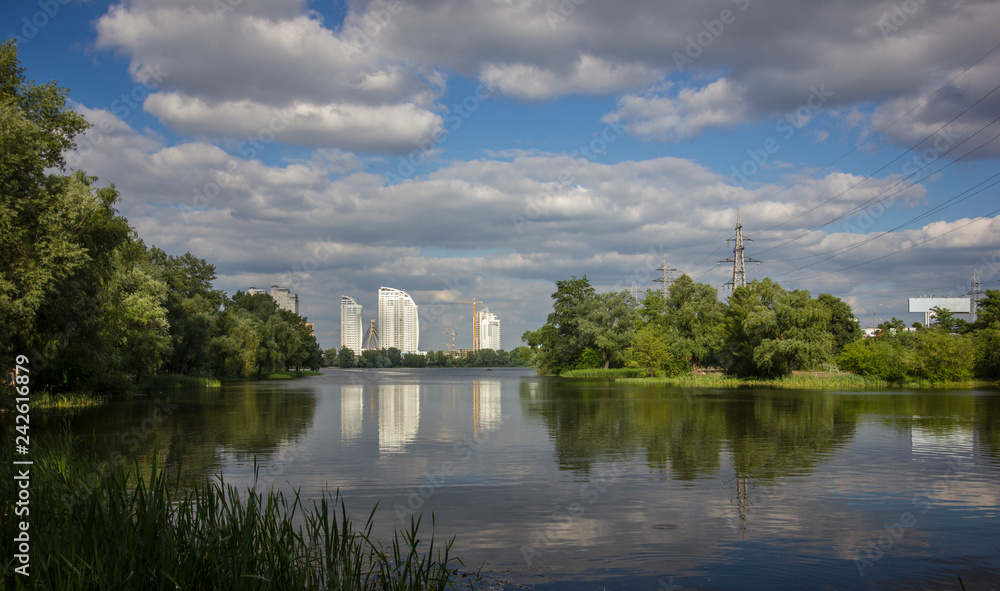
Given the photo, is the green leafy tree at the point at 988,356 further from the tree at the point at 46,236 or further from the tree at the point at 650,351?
the tree at the point at 46,236

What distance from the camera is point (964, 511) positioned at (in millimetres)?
12602

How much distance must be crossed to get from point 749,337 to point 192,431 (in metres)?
57.6

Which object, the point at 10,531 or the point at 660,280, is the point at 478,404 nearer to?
the point at 10,531

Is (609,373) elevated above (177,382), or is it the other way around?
(177,382)

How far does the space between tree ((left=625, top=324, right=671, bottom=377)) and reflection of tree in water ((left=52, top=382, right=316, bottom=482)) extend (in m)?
49.3

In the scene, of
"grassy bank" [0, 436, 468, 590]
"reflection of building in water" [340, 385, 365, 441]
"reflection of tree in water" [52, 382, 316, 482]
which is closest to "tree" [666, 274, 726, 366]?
"reflection of building in water" [340, 385, 365, 441]

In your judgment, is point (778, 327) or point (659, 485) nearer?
point (659, 485)

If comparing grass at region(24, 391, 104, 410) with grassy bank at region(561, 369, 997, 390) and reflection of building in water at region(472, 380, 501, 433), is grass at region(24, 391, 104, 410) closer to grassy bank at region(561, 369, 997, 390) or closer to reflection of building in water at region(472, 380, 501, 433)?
reflection of building in water at region(472, 380, 501, 433)

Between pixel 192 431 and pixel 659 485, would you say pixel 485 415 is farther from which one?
pixel 659 485

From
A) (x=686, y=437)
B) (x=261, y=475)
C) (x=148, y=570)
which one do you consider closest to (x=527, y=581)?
(x=148, y=570)

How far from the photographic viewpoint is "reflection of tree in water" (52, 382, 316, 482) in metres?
18.4

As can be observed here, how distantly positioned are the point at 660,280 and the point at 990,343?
55.3 metres

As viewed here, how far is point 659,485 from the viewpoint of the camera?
14953 mm

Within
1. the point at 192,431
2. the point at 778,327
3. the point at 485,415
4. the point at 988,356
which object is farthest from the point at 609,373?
the point at 192,431
